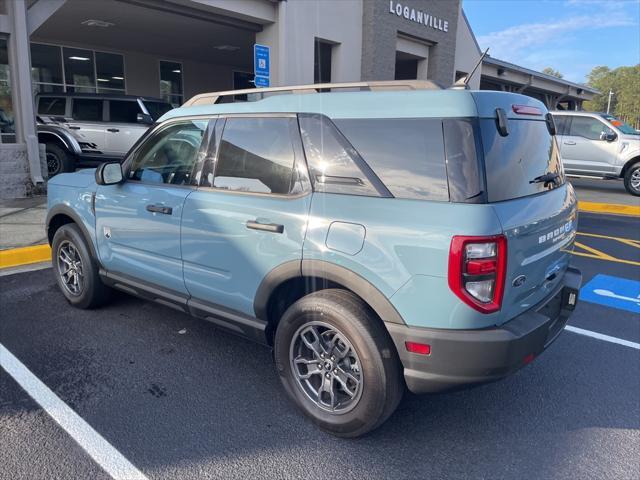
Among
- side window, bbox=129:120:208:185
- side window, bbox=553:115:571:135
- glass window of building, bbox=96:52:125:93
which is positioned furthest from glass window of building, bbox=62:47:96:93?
side window, bbox=129:120:208:185

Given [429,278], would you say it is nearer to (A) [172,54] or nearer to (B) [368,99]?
(B) [368,99]

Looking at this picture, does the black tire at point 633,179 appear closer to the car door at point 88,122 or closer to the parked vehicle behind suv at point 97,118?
the parked vehicle behind suv at point 97,118

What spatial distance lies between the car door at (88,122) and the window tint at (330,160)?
1022 centimetres

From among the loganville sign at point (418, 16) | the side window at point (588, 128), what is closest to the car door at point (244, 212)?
the side window at point (588, 128)

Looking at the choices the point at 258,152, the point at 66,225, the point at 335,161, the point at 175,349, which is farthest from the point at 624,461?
the point at 66,225

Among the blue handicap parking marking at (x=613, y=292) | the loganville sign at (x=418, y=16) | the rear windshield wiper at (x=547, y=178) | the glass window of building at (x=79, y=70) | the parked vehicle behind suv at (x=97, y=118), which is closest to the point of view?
the rear windshield wiper at (x=547, y=178)

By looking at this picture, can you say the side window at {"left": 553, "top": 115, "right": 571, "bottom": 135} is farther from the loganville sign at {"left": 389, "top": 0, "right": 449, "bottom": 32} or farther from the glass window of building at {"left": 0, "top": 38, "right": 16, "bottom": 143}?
the glass window of building at {"left": 0, "top": 38, "right": 16, "bottom": 143}

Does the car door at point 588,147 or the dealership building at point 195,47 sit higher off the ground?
the dealership building at point 195,47

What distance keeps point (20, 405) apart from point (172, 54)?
17.1 metres

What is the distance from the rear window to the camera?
2428 millimetres

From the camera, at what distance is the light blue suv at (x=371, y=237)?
235 cm

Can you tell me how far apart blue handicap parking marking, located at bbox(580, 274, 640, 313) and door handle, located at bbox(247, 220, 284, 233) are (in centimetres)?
365

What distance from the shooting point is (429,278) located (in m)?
2.34

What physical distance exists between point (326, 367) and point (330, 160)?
3.75 ft
